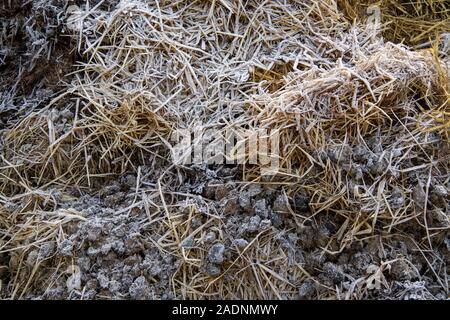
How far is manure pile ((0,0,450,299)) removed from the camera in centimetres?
141

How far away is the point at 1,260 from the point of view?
151 cm

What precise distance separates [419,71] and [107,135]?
968 mm

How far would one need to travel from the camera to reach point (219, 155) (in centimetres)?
153

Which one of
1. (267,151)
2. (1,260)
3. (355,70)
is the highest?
(355,70)

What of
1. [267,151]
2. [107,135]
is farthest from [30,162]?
[267,151]

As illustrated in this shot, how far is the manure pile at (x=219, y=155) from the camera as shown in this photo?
141 cm

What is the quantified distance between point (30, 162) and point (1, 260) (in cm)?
31

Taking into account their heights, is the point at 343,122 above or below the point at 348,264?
above

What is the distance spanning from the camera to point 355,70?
1.59 meters
